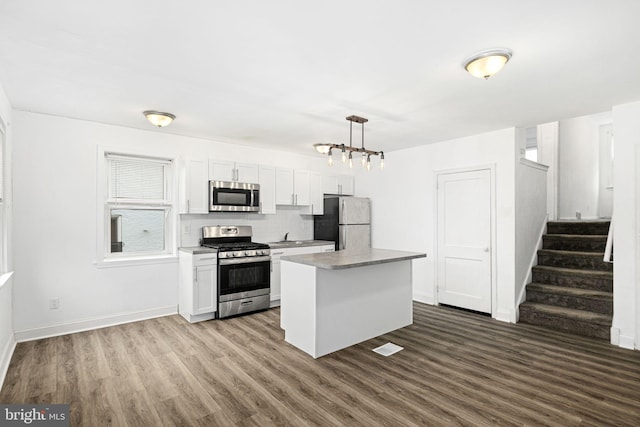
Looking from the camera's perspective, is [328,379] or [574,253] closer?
[328,379]

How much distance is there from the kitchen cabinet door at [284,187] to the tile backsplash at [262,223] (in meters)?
0.34

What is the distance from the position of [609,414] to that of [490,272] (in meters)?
2.35

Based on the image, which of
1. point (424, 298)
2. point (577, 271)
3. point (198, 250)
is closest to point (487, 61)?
point (577, 271)

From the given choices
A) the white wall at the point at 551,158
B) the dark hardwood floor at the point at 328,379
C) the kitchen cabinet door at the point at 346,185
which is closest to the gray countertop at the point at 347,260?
the dark hardwood floor at the point at 328,379

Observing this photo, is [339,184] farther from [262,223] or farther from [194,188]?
[194,188]

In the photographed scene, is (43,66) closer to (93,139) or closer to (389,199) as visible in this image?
(93,139)

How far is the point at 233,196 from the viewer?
4965 mm

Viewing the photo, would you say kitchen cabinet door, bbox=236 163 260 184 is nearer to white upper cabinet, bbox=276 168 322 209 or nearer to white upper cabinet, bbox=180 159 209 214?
white upper cabinet, bbox=276 168 322 209

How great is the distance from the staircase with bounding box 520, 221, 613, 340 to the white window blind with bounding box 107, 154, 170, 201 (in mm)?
5059

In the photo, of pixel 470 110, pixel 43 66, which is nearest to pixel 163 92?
pixel 43 66

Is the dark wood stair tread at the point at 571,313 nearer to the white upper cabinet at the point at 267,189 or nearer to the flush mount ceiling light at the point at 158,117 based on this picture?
the white upper cabinet at the point at 267,189

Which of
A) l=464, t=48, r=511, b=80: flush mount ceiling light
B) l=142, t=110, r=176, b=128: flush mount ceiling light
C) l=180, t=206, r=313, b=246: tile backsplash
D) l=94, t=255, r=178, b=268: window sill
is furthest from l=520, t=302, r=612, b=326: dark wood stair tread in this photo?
l=142, t=110, r=176, b=128: flush mount ceiling light

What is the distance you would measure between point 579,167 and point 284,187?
5245mm

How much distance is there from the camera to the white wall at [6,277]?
291cm
